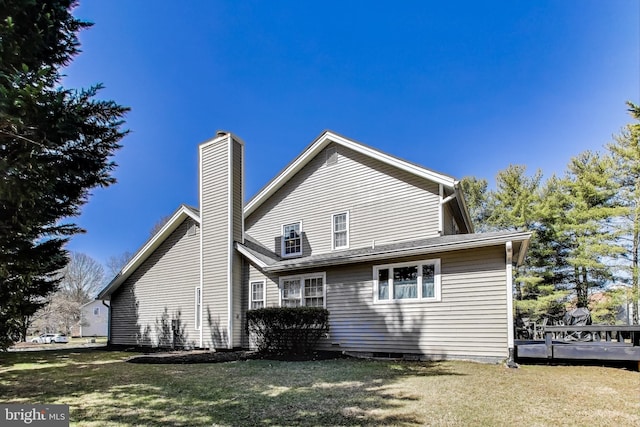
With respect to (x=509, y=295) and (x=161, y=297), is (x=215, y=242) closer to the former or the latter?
(x=161, y=297)

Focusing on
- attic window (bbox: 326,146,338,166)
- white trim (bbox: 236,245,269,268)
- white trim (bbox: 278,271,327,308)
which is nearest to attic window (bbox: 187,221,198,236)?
white trim (bbox: 236,245,269,268)

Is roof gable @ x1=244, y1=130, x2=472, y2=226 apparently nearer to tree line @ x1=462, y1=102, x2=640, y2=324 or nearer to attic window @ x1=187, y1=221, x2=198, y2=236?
attic window @ x1=187, y1=221, x2=198, y2=236

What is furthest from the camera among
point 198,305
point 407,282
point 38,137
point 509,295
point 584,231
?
point 584,231

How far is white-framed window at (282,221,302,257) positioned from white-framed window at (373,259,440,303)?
4.21 metres

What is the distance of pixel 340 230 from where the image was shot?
14.0 m

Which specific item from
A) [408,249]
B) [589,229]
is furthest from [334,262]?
[589,229]

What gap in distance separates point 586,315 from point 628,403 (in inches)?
341

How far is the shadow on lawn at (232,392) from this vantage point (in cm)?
478

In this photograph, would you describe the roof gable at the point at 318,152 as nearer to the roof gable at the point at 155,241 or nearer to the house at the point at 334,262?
the house at the point at 334,262

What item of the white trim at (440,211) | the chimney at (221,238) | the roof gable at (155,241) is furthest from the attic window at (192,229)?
the white trim at (440,211)

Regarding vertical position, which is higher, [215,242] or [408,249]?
[215,242]

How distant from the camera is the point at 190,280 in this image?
15359mm

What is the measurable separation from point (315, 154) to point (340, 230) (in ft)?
10.6

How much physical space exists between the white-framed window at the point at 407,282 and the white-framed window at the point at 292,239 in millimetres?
4207
